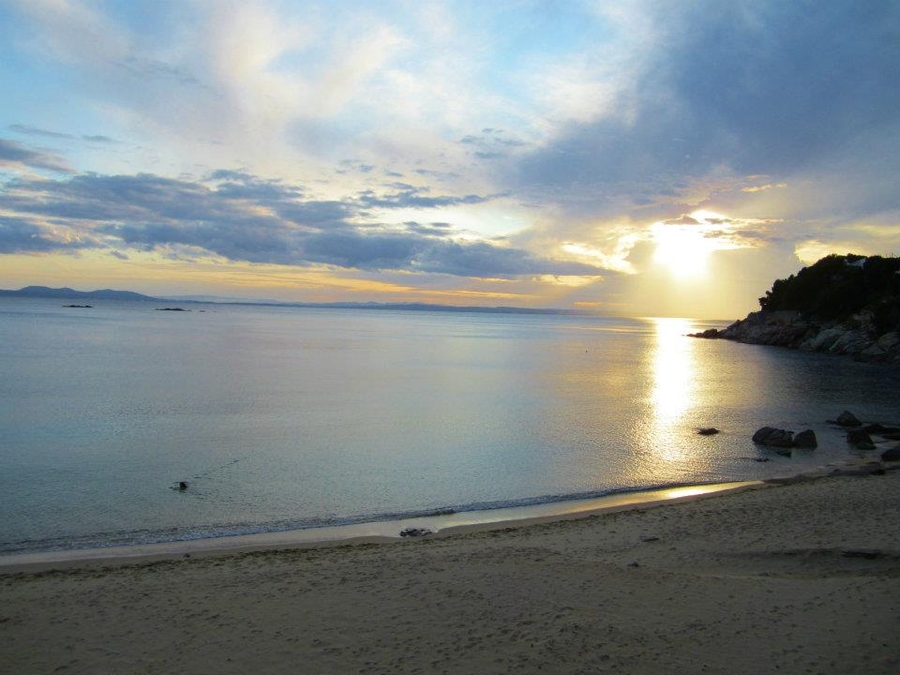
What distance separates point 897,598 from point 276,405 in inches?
1081

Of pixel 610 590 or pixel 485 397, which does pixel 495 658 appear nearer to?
pixel 610 590

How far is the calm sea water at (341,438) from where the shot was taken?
15.0 m

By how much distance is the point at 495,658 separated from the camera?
7.32 meters

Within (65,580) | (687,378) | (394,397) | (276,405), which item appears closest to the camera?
(65,580)

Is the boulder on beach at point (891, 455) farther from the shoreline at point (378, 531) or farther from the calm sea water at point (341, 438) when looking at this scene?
the shoreline at point (378, 531)

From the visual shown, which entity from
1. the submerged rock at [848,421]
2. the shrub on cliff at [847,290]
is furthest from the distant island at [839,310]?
the submerged rock at [848,421]

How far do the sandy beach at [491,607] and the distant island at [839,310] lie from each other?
2511 inches

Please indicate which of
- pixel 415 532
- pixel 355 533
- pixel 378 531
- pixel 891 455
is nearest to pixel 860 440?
pixel 891 455

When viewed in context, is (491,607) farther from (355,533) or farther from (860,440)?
(860,440)

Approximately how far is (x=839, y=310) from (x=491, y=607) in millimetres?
90228

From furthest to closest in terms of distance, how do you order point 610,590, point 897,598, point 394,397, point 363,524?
point 394,397 < point 363,524 < point 610,590 < point 897,598

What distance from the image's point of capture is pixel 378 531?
13594 millimetres

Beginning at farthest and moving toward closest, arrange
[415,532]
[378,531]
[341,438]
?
1. [341,438]
2. [378,531]
3. [415,532]

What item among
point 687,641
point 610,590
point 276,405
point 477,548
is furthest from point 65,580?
point 276,405
